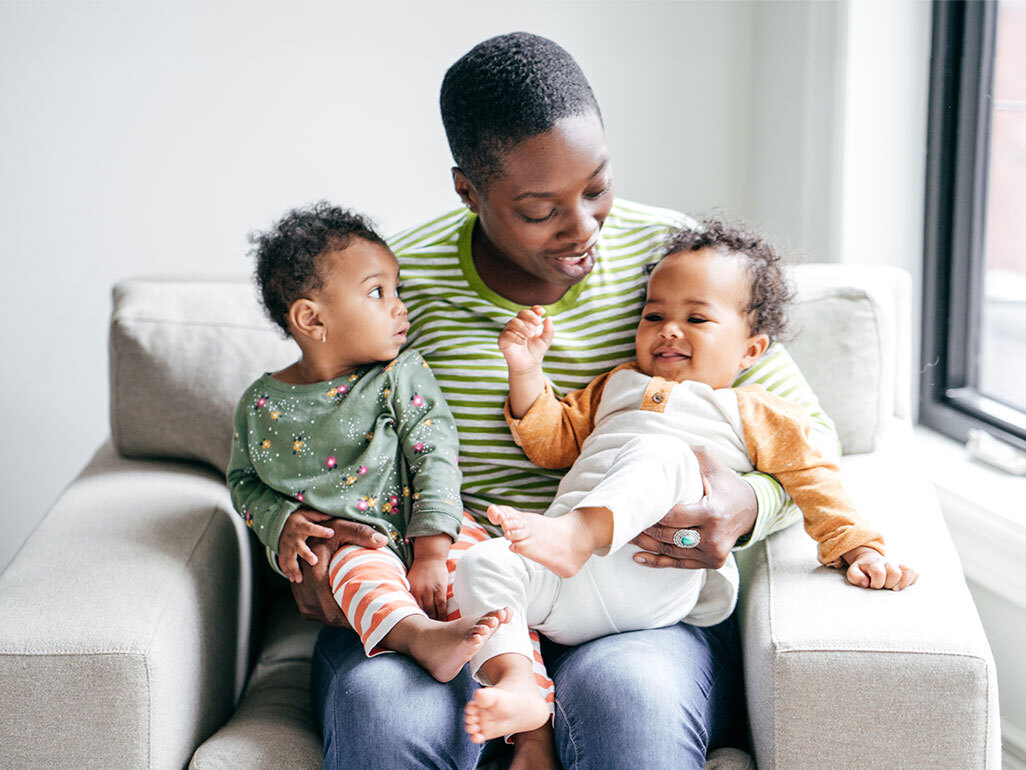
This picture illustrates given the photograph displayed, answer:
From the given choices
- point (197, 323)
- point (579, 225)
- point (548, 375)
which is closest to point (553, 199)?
point (579, 225)

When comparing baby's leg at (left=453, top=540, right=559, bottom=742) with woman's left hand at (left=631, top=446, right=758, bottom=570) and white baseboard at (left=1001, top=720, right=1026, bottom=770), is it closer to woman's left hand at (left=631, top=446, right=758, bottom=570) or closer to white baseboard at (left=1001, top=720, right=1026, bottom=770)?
woman's left hand at (left=631, top=446, right=758, bottom=570)

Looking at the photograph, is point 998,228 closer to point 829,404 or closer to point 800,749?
point 829,404

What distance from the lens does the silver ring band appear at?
1.22 m

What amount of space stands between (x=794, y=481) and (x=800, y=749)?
0.35 metres

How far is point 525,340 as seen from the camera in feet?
4.47

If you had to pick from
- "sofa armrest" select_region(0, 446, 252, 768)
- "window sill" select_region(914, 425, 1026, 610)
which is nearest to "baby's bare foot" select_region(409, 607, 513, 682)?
"sofa armrest" select_region(0, 446, 252, 768)

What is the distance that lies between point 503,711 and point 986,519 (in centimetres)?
104

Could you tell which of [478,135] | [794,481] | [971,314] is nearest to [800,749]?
[794,481]

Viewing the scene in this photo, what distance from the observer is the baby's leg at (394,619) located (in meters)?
1.11

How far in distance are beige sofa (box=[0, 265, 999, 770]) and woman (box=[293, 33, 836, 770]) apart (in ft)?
0.30

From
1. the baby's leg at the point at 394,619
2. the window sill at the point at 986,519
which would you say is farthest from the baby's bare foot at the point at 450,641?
the window sill at the point at 986,519

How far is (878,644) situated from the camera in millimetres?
1088

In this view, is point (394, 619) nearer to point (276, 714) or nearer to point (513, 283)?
point (276, 714)

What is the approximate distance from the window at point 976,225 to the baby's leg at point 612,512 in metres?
0.98
